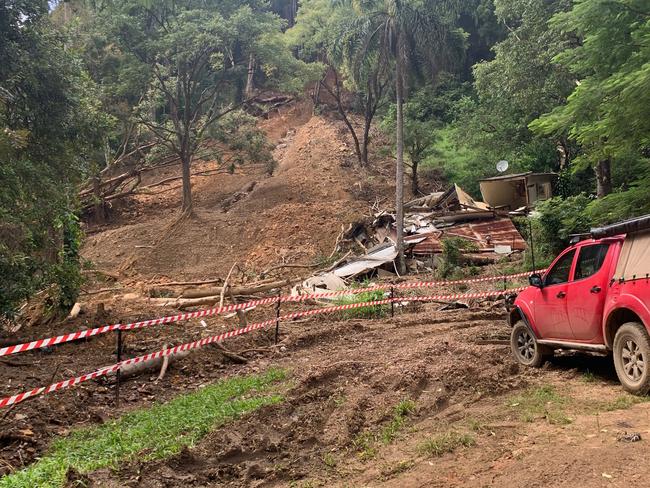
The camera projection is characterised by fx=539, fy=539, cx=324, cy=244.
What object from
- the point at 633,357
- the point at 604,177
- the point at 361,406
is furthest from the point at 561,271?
the point at 604,177

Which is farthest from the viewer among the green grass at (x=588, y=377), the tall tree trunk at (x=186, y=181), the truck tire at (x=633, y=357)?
the tall tree trunk at (x=186, y=181)

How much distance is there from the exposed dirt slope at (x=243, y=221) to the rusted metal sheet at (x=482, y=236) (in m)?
5.17

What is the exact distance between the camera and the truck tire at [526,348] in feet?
24.8

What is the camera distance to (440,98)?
38188 mm

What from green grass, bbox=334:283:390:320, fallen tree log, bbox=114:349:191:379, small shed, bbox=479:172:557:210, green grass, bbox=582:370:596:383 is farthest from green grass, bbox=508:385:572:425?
small shed, bbox=479:172:557:210

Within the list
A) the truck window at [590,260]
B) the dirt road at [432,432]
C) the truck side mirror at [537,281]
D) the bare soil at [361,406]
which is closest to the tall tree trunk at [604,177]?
the bare soil at [361,406]

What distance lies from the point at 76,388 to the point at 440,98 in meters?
34.6

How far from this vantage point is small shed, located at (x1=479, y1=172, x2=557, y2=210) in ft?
91.0

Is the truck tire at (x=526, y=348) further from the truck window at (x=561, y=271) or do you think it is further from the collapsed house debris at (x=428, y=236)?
the collapsed house debris at (x=428, y=236)

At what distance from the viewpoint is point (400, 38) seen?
2183 centimetres

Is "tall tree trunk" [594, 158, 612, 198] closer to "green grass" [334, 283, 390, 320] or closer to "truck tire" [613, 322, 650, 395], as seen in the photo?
"green grass" [334, 283, 390, 320]

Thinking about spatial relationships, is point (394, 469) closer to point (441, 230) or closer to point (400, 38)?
point (400, 38)

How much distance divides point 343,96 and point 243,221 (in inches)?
933

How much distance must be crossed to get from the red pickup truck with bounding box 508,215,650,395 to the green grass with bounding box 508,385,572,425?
76 centimetres
